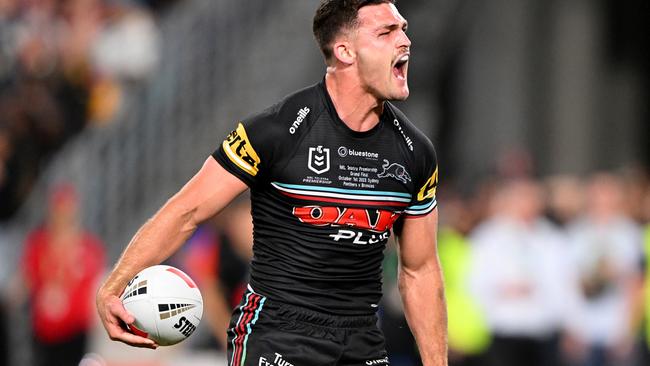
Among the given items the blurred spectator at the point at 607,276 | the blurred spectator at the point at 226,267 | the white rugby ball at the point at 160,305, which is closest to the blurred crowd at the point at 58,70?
the blurred spectator at the point at 226,267

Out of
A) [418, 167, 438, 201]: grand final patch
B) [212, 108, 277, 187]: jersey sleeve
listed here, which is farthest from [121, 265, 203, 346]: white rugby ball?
[418, 167, 438, 201]: grand final patch

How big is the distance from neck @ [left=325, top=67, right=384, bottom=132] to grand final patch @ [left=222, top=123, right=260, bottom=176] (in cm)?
49

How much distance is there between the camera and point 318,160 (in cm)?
567

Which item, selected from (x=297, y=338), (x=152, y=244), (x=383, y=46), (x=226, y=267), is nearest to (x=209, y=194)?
(x=152, y=244)

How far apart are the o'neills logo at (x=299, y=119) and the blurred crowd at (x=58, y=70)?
23.4ft

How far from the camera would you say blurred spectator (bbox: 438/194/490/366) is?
12.5 meters

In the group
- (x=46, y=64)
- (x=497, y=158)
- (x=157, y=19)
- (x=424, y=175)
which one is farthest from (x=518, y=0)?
(x=424, y=175)

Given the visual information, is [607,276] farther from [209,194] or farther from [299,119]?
[209,194]

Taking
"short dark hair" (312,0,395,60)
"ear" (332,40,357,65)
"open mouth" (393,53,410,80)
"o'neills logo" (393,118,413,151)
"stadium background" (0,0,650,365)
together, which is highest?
"short dark hair" (312,0,395,60)

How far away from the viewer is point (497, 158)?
61.6ft

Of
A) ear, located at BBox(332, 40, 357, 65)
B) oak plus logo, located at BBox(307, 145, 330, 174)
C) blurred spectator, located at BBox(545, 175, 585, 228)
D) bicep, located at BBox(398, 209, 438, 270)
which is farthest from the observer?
blurred spectator, located at BBox(545, 175, 585, 228)

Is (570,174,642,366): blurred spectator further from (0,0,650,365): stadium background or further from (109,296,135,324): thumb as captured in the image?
(109,296,135,324): thumb

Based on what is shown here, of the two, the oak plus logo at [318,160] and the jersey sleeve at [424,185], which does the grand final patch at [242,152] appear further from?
the jersey sleeve at [424,185]

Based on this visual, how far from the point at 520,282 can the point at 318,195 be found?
696 cm
